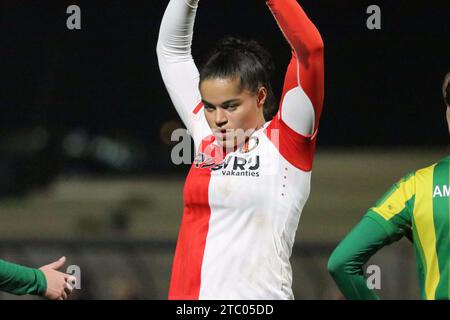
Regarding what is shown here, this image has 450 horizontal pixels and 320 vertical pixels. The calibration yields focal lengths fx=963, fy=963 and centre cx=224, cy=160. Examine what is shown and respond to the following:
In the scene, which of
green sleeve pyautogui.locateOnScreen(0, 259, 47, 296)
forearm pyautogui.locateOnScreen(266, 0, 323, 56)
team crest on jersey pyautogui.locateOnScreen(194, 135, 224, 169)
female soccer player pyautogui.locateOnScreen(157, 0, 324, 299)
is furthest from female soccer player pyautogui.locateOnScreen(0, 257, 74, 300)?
forearm pyautogui.locateOnScreen(266, 0, 323, 56)

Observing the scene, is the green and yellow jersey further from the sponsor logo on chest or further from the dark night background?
the dark night background

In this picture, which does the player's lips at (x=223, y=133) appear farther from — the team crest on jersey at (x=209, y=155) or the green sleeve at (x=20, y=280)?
the green sleeve at (x=20, y=280)

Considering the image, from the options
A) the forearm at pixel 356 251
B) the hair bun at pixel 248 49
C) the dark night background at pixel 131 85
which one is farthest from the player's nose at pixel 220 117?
the dark night background at pixel 131 85

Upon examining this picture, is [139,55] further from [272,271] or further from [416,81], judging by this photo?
[272,271]

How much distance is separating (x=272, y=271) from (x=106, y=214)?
5.13 meters

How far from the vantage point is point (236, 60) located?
3.24 m

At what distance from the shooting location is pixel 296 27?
303 cm

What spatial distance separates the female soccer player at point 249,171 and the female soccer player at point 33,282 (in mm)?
391

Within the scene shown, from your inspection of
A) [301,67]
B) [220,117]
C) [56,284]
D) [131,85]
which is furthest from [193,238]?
[131,85]

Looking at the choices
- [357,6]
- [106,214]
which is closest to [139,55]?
[106,214]

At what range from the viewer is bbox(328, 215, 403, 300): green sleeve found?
295 cm

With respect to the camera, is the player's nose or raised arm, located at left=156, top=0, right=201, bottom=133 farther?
raised arm, located at left=156, top=0, right=201, bottom=133

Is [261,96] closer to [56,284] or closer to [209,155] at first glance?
[209,155]

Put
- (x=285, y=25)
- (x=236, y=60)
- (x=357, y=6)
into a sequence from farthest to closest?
(x=357, y=6), (x=236, y=60), (x=285, y=25)
